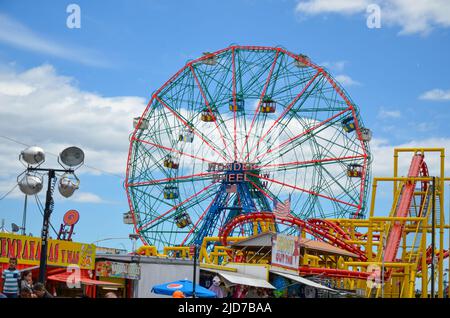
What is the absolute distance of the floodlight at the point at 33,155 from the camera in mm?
20984

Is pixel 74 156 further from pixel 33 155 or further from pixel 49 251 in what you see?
pixel 49 251

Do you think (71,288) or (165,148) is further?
(165,148)

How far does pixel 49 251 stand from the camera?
998 inches

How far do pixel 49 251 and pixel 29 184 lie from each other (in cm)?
446

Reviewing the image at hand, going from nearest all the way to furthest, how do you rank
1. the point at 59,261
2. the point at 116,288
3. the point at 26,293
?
the point at 26,293, the point at 59,261, the point at 116,288

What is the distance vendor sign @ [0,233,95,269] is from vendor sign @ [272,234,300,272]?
410 inches

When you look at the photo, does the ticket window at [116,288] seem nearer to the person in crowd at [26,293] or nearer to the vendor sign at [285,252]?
the vendor sign at [285,252]

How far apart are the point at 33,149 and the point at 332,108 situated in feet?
107

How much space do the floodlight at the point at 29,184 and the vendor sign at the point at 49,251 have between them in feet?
7.83

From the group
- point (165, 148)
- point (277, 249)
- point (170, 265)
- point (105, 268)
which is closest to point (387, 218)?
point (277, 249)

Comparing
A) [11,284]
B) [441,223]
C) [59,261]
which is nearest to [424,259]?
[441,223]

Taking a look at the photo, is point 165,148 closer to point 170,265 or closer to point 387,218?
point 387,218

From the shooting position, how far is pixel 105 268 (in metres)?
28.0
